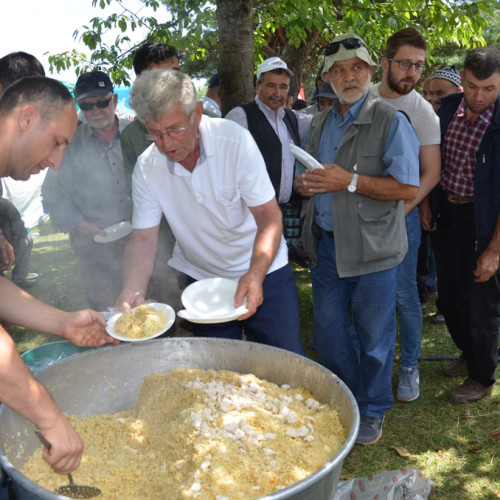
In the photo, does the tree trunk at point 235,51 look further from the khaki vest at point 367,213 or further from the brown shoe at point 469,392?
the brown shoe at point 469,392

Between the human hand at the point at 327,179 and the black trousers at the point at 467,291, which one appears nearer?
the human hand at the point at 327,179

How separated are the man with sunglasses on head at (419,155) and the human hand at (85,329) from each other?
2.16 metres

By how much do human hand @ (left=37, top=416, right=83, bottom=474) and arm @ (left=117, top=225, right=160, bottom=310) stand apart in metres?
0.98

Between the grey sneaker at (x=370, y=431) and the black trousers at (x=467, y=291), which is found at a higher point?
the black trousers at (x=467, y=291)

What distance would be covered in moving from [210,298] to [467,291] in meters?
1.98

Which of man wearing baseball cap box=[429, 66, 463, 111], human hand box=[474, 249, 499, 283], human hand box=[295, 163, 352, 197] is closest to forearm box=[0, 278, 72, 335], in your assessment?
human hand box=[295, 163, 352, 197]

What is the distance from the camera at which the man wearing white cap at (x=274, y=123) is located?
171 inches

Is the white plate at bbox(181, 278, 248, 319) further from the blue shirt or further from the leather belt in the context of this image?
the leather belt

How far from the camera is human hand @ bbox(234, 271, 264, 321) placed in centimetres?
229

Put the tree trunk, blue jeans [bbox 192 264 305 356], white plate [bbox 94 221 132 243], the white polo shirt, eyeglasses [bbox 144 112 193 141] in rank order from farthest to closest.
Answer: the tree trunk < white plate [bbox 94 221 132 243] < blue jeans [bbox 192 264 305 356] < the white polo shirt < eyeglasses [bbox 144 112 193 141]

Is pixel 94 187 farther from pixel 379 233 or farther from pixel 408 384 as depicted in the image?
pixel 408 384

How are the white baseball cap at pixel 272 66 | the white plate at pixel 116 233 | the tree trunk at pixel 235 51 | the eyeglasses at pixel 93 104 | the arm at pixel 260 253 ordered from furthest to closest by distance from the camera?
the tree trunk at pixel 235 51, the white baseball cap at pixel 272 66, the eyeglasses at pixel 93 104, the white plate at pixel 116 233, the arm at pixel 260 253

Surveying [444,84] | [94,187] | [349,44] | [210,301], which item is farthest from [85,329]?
[444,84]

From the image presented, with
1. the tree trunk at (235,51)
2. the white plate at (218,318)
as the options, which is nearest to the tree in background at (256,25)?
the tree trunk at (235,51)
